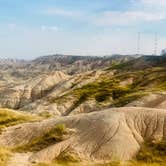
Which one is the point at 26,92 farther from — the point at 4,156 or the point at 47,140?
the point at 4,156

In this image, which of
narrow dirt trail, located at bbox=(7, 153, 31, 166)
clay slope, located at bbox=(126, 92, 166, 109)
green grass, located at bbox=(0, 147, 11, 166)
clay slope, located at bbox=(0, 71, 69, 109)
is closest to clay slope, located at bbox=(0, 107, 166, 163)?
narrow dirt trail, located at bbox=(7, 153, 31, 166)

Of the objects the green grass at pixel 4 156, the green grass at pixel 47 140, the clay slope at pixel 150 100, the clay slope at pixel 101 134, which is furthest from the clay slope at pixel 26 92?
the green grass at pixel 4 156

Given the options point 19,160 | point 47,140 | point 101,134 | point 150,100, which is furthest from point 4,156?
point 150,100

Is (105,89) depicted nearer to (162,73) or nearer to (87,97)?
(87,97)

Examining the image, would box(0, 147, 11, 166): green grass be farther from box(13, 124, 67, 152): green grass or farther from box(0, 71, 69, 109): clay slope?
box(0, 71, 69, 109): clay slope

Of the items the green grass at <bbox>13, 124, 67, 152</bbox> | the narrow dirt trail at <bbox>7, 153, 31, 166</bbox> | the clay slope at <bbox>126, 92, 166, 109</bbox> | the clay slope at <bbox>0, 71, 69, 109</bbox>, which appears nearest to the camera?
the narrow dirt trail at <bbox>7, 153, 31, 166</bbox>

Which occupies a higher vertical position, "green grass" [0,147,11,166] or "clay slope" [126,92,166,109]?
"clay slope" [126,92,166,109]
